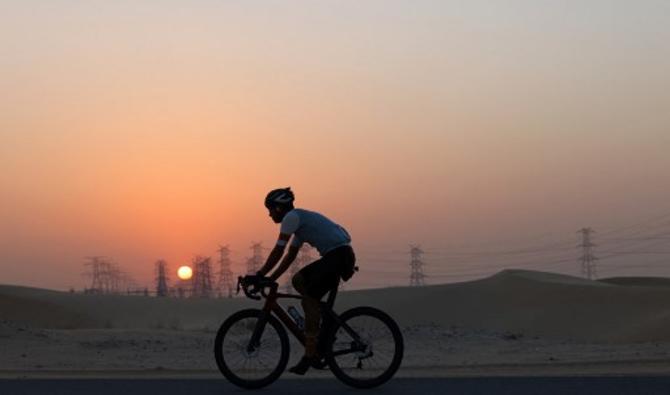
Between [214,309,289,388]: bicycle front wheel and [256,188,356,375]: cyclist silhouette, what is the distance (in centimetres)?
40

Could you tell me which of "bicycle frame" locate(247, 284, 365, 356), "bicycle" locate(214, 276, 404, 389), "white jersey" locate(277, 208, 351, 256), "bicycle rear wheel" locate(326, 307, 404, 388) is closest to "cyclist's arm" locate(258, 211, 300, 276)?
"white jersey" locate(277, 208, 351, 256)

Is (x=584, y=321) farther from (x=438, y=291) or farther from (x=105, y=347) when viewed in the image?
(x=105, y=347)

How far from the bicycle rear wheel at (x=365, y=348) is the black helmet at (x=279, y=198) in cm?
136

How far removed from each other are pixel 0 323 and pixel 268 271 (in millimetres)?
16620

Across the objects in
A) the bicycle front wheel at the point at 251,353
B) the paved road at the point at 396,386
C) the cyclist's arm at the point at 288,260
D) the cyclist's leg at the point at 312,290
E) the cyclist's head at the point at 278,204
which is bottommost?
the paved road at the point at 396,386

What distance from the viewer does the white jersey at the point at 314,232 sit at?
10789 millimetres

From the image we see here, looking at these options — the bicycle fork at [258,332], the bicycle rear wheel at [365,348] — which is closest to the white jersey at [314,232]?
the bicycle rear wheel at [365,348]

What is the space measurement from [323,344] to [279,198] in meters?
1.64

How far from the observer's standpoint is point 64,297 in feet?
201

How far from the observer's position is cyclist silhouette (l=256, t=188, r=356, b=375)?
35.3ft

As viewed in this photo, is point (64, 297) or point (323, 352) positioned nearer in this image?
point (323, 352)

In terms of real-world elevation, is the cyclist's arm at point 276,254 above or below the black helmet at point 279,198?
below

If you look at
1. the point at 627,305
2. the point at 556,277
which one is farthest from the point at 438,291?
the point at 627,305

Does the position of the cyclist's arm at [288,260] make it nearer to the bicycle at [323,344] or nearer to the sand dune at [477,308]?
the bicycle at [323,344]
